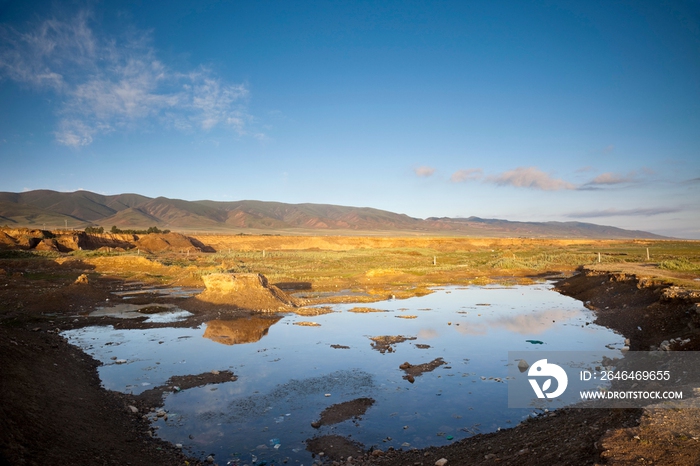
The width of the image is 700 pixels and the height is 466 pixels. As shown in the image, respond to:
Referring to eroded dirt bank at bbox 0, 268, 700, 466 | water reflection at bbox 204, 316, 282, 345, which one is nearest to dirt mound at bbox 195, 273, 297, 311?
water reflection at bbox 204, 316, 282, 345

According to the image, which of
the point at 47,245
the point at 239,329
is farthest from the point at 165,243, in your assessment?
the point at 239,329

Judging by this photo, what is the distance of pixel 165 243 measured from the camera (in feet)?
287

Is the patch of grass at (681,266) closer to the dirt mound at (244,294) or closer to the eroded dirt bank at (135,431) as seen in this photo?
the eroded dirt bank at (135,431)

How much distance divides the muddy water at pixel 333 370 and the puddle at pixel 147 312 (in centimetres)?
280

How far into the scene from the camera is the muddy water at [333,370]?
9.21 meters

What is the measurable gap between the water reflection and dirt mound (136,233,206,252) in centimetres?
6733

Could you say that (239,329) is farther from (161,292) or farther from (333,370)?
(161,292)

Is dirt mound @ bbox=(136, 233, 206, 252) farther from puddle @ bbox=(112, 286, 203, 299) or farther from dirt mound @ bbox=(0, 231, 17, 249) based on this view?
puddle @ bbox=(112, 286, 203, 299)

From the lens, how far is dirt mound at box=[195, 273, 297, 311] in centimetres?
2450

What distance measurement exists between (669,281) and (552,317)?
23.0 feet

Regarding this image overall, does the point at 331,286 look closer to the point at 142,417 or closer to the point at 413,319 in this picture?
the point at 413,319

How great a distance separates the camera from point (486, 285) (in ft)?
124
